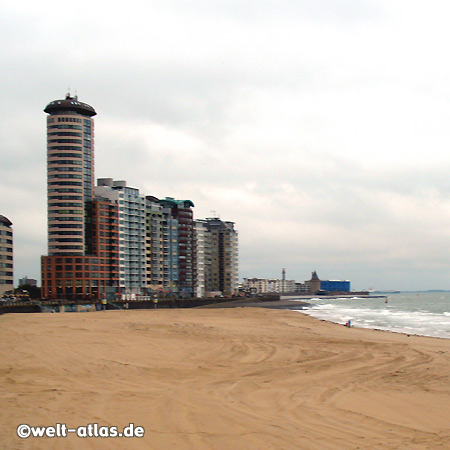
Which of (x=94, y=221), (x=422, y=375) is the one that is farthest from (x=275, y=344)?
(x=94, y=221)

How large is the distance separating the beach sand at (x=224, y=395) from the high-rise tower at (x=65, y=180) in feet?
343

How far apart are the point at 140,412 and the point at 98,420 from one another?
3.88ft

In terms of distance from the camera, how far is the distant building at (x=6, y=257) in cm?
11712

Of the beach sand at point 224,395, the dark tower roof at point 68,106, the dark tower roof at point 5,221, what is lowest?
the beach sand at point 224,395

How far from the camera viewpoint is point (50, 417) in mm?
11094

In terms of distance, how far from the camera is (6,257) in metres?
119

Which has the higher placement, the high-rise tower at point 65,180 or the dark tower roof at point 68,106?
the dark tower roof at point 68,106

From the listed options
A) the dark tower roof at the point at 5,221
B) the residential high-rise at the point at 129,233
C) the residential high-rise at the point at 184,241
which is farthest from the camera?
the residential high-rise at the point at 184,241

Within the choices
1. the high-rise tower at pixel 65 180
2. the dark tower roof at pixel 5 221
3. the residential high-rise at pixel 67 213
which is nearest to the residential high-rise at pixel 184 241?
the residential high-rise at pixel 67 213

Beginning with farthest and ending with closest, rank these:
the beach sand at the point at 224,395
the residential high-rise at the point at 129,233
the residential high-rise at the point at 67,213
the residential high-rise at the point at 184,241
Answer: the residential high-rise at the point at 184,241
the residential high-rise at the point at 129,233
the residential high-rise at the point at 67,213
the beach sand at the point at 224,395

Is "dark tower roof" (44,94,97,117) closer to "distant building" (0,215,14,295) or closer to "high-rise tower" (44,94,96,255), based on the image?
"high-rise tower" (44,94,96,255)

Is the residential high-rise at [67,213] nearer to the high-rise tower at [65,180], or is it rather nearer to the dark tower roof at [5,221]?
the high-rise tower at [65,180]

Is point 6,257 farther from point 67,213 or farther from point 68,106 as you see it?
point 68,106

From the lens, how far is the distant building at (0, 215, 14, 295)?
117 m
